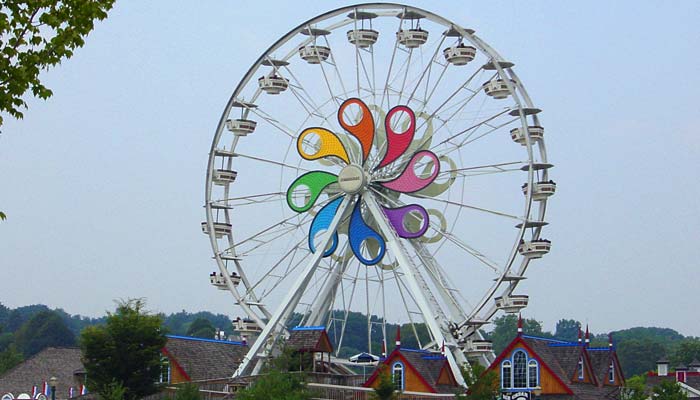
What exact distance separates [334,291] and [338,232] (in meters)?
2.90

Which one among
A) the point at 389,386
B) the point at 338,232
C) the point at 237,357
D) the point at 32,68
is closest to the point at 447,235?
the point at 338,232

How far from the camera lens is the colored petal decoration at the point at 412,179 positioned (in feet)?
176

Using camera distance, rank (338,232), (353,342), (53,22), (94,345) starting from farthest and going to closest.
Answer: (353,342) < (338,232) < (94,345) < (53,22)

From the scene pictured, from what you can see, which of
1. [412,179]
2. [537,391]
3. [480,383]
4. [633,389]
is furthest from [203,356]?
[633,389]

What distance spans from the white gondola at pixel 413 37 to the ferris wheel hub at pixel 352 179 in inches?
239

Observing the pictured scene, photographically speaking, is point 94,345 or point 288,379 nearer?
point 288,379

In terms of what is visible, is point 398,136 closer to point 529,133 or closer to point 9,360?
point 529,133

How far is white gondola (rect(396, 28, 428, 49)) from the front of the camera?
5622 cm

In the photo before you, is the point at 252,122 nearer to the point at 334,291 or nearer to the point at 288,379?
the point at 334,291

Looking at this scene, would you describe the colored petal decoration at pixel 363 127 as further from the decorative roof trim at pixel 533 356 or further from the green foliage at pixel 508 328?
the green foliage at pixel 508 328

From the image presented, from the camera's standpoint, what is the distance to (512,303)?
5266 cm

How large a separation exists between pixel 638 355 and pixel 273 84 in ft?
266

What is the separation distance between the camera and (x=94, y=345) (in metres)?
52.4

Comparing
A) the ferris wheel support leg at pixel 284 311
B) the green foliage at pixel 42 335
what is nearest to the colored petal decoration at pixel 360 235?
the ferris wheel support leg at pixel 284 311
